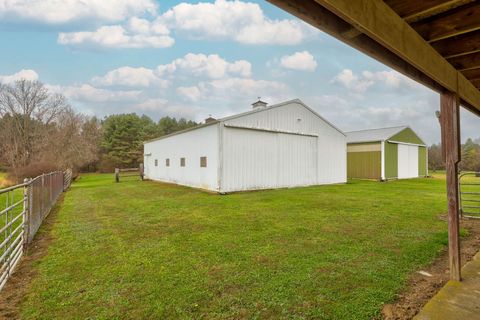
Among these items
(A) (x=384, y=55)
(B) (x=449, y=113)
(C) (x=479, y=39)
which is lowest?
(B) (x=449, y=113)

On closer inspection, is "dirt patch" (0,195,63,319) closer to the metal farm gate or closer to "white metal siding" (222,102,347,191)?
the metal farm gate

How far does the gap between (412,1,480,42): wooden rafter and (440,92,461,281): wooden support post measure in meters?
1.01

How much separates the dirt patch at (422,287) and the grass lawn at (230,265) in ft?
0.31

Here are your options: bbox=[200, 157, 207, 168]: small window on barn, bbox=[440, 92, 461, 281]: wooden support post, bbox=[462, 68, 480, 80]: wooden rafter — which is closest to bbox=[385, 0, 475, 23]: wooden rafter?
bbox=[440, 92, 461, 281]: wooden support post

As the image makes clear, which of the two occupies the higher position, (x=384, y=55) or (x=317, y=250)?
(x=384, y=55)

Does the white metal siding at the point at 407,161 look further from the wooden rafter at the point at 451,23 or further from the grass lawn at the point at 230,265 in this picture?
the wooden rafter at the point at 451,23

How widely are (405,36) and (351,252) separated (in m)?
2.95

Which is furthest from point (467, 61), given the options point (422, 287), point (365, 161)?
point (365, 161)

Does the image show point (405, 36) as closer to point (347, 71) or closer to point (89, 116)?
point (347, 71)

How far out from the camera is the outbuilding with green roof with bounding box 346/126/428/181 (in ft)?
57.6

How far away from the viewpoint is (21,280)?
303 cm

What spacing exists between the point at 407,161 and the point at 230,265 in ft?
69.8

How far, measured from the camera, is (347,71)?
69.4 ft

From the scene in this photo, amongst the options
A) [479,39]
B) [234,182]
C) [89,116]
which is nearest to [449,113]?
[479,39]
